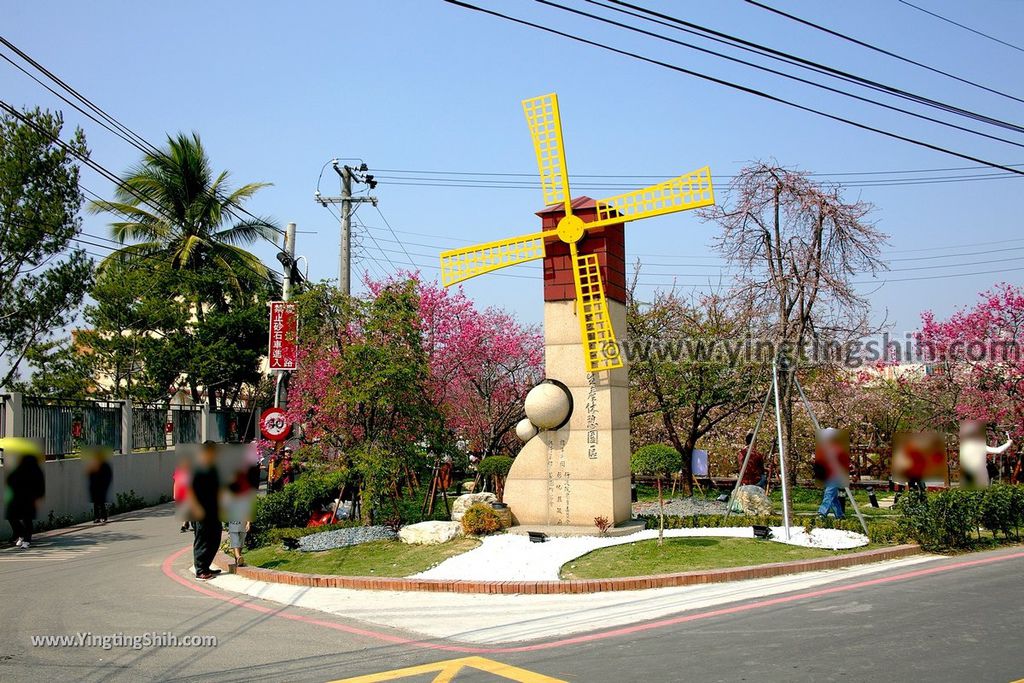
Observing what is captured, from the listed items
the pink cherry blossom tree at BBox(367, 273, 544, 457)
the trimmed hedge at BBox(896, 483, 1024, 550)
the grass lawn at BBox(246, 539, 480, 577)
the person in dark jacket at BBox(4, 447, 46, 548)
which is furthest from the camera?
the pink cherry blossom tree at BBox(367, 273, 544, 457)

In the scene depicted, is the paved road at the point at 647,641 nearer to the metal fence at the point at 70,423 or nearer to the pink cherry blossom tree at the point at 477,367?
the metal fence at the point at 70,423

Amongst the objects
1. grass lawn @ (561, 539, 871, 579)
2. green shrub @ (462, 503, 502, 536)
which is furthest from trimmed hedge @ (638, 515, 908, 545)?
green shrub @ (462, 503, 502, 536)

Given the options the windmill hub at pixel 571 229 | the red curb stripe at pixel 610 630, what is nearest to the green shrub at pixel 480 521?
the red curb stripe at pixel 610 630

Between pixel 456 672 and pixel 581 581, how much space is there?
164 inches

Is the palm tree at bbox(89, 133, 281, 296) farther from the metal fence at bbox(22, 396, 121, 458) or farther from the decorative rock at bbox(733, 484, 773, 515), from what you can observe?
the decorative rock at bbox(733, 484, 773, 515)

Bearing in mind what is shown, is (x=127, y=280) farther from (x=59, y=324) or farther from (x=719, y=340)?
(x=719, y=340)

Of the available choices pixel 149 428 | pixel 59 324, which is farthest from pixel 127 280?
pixel 59 324

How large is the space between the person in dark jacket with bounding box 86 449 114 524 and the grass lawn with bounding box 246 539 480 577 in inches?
299

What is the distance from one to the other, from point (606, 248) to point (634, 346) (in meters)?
7.27

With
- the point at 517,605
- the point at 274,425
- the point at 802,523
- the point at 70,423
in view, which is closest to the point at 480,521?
the point at 517,605

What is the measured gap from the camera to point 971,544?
13.7m

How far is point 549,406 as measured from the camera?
50.4 ft

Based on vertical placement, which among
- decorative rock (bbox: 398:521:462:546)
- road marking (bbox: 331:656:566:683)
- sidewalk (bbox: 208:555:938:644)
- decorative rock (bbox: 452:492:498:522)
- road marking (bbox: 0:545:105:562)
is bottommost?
road marking (bbox: 0:545:105:562)

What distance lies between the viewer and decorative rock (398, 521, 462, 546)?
1445 cm
